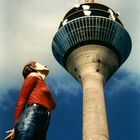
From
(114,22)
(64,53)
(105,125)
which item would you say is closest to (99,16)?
(114,22)

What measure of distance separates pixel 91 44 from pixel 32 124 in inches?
2210

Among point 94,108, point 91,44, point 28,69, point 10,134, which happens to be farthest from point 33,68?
point 91,44

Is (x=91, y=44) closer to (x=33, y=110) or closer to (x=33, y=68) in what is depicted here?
(x=33, y=68)

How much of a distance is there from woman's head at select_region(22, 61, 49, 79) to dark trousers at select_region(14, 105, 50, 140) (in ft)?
2.72

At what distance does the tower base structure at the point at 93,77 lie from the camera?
163 ft

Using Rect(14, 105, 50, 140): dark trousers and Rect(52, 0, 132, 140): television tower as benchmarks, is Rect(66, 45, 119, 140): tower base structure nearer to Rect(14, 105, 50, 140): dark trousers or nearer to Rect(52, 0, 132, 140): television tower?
Rect(52, 0, 132, 140): television tower

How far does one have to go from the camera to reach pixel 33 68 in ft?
21.0

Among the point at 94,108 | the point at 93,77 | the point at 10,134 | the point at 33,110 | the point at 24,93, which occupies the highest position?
the point at 93,77

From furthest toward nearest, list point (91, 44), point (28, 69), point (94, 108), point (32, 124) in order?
1. point (91, 44)
2. point (94, 108)
3. point (28, 69)
4. point (32, 124)

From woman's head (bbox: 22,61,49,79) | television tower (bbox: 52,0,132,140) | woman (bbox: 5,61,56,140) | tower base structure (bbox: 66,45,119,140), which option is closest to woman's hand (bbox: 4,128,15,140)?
woman (bbox: 5,61,56,140)

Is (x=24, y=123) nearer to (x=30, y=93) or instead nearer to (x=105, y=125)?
(x=30, y=93)

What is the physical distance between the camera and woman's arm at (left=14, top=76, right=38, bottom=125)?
564 cm

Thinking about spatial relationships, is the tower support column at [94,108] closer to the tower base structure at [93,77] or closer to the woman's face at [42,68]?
the tower base structure at [93,77]

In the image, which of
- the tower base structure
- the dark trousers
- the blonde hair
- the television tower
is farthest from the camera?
the television tower
